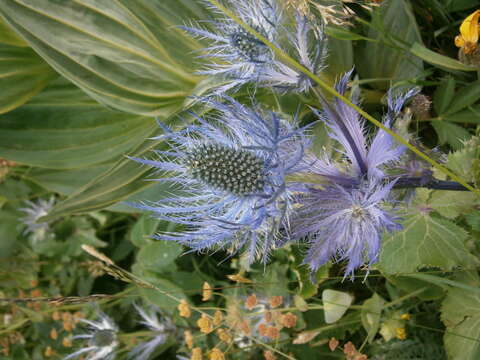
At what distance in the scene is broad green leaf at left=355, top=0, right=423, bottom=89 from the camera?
118 cm

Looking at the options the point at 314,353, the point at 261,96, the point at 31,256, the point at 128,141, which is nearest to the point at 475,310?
the point at 314,353

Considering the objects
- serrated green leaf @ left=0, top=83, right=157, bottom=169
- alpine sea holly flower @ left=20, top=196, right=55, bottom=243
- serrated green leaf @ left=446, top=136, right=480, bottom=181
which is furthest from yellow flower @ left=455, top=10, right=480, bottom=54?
alpine sea holly flower @ left=20, top=196, right=55, bottom=243

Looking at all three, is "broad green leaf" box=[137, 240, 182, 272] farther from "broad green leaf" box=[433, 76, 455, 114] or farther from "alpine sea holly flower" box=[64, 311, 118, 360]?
"broad green leaf" box=[433, 76, 455, 114]

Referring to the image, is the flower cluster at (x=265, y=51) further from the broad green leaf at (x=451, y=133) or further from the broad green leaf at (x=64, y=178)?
the broad green leaf at (x=64, y=178)

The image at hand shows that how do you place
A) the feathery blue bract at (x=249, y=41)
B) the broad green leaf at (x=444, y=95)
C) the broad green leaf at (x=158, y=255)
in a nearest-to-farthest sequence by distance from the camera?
the feathery blue bract at (x=249, y=41) < the broad green leaf at (x=444, y=95) < the broad green leaf at (x=158, y=255)

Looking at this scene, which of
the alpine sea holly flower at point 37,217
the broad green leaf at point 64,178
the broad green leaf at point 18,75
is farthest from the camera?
the alpine sea holly flower at point 37,217

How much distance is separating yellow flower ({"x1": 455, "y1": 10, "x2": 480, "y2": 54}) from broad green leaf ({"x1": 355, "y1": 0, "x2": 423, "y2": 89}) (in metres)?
0.16

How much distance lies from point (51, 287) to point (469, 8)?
173cm

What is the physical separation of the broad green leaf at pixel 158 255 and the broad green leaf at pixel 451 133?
2.69 feet

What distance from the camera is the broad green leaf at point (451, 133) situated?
1082 mm

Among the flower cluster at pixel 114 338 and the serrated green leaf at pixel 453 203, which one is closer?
the serrated green leaf at pixel 453 203

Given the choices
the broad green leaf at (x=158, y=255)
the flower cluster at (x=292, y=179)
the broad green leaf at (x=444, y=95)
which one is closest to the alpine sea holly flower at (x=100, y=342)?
the broad green leaf at (x=158, y=255)

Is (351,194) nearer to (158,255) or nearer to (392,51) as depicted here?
(392,51)

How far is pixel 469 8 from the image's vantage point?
1.20m
